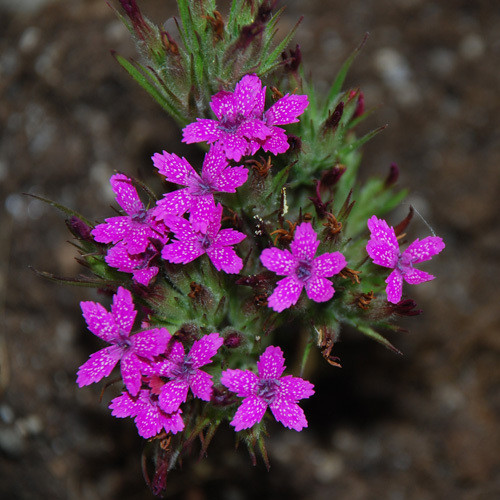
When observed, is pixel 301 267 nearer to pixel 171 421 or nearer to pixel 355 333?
pixel 171 421

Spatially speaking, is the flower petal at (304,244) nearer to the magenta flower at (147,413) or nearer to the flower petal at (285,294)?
the flower petal at (285,294)

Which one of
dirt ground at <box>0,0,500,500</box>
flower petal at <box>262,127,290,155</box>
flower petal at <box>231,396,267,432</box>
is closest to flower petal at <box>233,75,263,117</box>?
flower petal at <box>262,127,290,155</box>

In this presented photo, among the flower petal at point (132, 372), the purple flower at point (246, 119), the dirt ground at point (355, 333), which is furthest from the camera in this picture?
the dirt ground at point (355, 333)

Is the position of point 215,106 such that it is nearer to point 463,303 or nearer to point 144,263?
point 144,263

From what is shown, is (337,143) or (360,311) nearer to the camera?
(360,311)

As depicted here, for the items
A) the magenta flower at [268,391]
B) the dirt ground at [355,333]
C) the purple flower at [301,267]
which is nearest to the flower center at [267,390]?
the magenta flower at [268,391]

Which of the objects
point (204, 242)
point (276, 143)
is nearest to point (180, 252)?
point (204, 242)

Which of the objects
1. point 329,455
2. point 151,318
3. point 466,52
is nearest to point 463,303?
point 329,455

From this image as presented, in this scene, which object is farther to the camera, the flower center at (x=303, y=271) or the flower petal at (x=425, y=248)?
the flower petal at (x=425, y=248)
